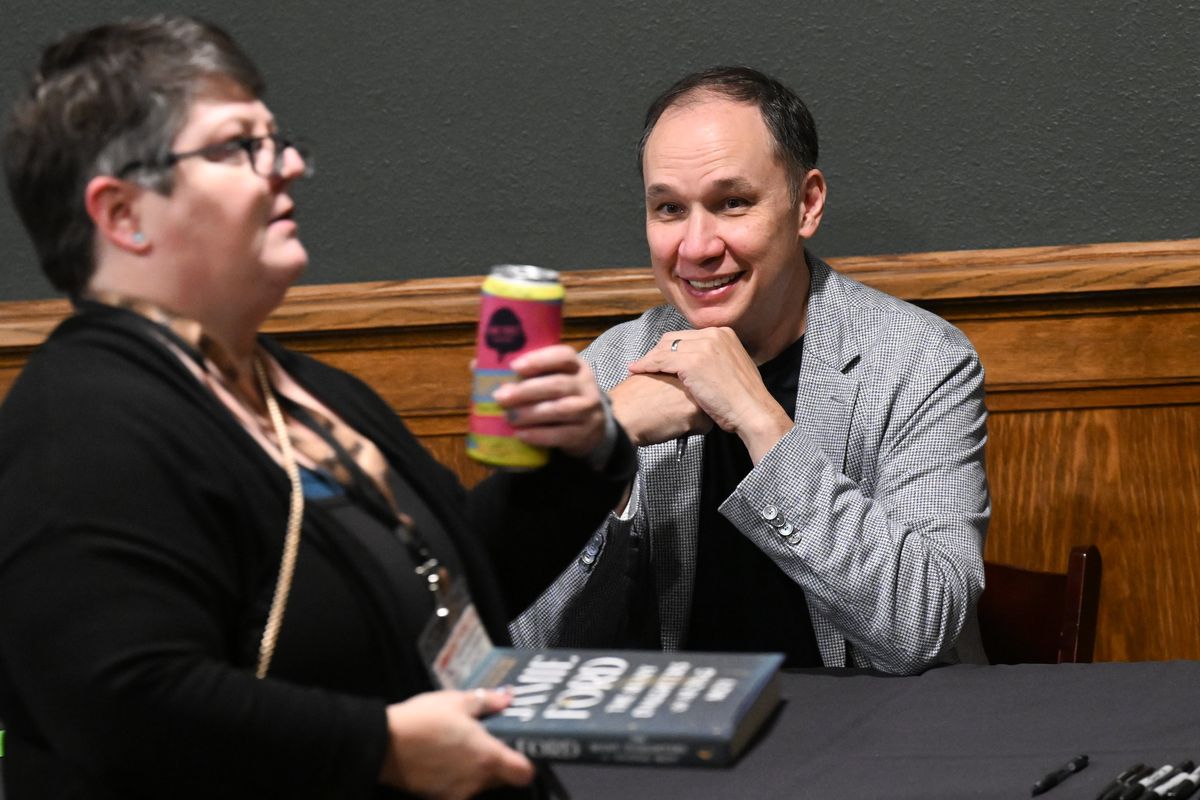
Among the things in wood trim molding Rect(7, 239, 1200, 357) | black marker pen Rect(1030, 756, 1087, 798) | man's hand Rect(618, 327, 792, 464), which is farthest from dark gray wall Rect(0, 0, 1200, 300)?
black marker pen Rect(1030, 756, 1087, 798)

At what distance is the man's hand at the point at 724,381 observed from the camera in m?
1.82

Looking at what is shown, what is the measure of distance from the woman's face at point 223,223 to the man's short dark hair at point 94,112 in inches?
0.5

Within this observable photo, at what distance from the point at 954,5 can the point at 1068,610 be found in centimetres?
112

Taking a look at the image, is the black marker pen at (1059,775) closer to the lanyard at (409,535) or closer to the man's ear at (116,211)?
the lanyard at (409,535)

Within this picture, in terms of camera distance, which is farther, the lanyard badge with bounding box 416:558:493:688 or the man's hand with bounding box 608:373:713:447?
the man's hand with bounding box 608:373:713:447

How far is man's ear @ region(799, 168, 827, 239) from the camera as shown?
2.13m

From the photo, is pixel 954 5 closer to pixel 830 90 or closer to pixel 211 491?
pixel 830 90

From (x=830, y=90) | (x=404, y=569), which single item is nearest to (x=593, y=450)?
(x=404, y=569)

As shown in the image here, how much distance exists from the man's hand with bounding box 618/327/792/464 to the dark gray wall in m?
0.67

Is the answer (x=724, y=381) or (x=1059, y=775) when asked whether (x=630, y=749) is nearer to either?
(x=1059, y=775)

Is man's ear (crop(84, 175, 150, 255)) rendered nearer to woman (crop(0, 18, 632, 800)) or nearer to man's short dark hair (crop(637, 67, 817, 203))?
woman (crop(0, 18, 632, 800))

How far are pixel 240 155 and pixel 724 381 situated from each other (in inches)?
38.9

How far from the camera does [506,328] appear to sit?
3.37ft

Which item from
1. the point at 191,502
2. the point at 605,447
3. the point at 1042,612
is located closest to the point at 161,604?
the point at 191,502
